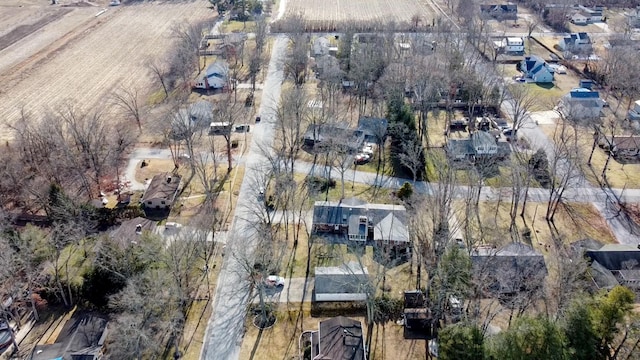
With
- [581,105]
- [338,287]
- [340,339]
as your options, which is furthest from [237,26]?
[340,339]

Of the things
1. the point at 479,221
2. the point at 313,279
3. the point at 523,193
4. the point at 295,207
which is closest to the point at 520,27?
the point at 523,193

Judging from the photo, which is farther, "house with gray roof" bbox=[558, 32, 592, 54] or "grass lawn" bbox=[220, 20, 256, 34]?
"grass lawn" bbox=[220, 20, 256, 34]

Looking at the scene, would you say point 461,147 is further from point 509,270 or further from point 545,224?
point 509,270

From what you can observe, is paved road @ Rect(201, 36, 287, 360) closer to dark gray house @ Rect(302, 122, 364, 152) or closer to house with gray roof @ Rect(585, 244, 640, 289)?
dark gray house @ Rect(302, 122, 364, 152)

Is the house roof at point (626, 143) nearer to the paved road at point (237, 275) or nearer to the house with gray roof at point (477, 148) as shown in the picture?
the house with gray roof at point (477, 148)

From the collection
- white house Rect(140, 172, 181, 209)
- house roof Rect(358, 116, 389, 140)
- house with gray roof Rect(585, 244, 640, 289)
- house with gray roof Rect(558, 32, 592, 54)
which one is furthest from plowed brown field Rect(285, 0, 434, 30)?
house with gray roof Rect(585, 244, 640, 289)

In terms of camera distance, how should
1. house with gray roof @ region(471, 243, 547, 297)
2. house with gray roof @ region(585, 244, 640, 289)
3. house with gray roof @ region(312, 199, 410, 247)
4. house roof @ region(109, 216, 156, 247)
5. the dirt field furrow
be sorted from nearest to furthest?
house with gray roof @ region(471, 243, 547, 297), house with gray roof @ region(585, 244, 640, 289), house roof @ region(109, 216, 156, 247), house with gray roof @ region(312, 199, 410, 247), the dirt field furrow

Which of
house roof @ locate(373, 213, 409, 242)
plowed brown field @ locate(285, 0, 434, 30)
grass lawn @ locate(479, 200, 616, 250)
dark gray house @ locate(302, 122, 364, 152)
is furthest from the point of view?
plowed brown field @ locate(285, 0, 434, 30)

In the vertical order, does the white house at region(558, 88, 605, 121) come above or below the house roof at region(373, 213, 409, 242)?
above
